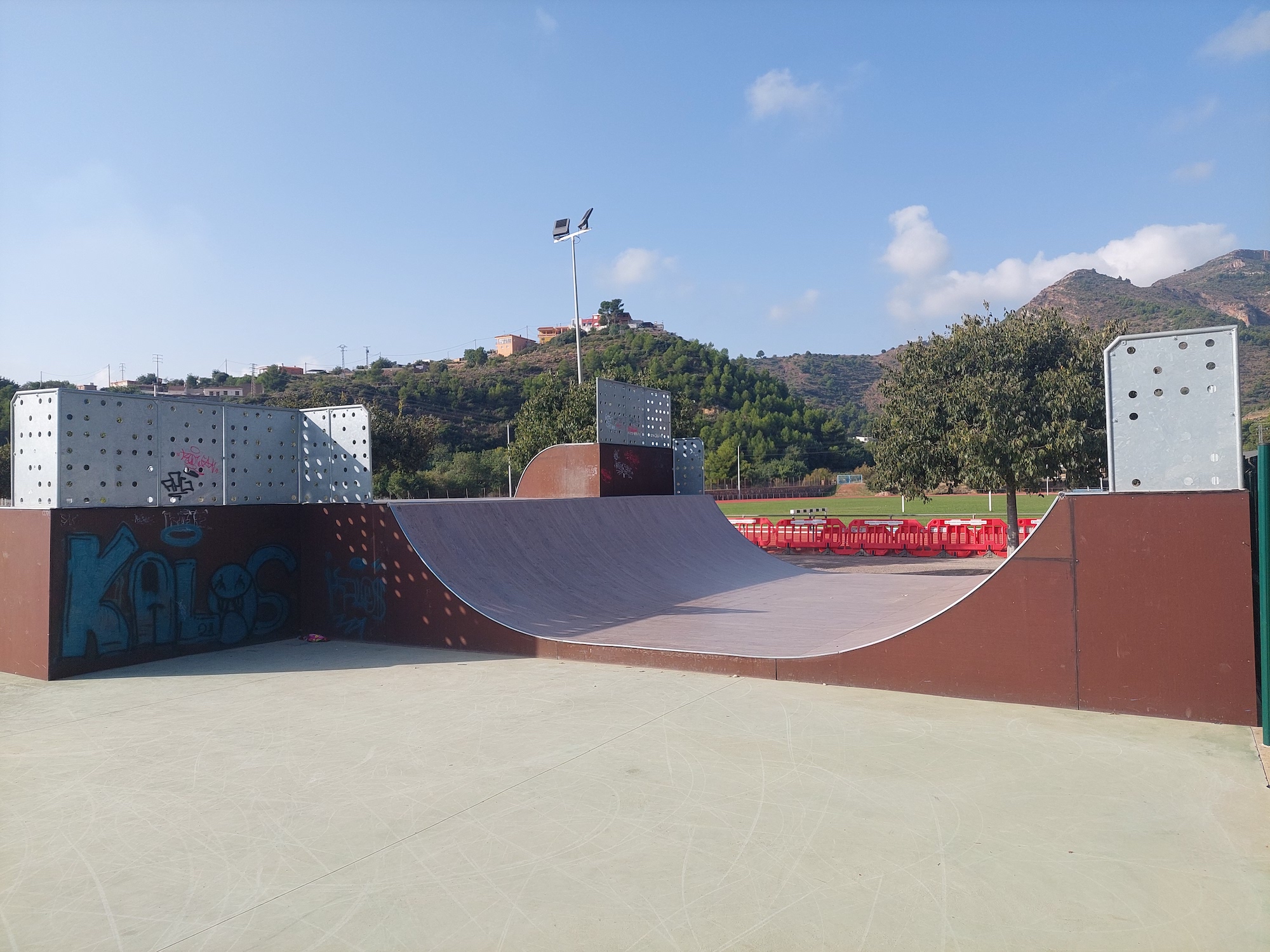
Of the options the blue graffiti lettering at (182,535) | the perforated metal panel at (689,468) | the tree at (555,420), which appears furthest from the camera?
the tree at (555,420)

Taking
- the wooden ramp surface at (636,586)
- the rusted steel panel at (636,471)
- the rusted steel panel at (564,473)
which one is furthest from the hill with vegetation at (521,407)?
the wooden ramp surface at (636,586)

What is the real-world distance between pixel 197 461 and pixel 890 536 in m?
17.3

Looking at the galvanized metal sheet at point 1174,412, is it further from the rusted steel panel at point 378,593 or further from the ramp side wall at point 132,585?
the ramp side wall at point 132,585

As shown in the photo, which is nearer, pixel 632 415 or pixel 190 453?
pixel 190 453

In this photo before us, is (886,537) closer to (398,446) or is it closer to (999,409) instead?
(999,409)

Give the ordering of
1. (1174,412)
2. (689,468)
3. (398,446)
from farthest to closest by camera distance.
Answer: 1. (398,446)
2. (689,468)
3. (1174,412)

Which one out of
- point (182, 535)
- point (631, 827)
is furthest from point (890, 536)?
point (631, 827)

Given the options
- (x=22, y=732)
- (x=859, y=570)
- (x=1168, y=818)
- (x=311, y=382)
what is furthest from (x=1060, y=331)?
(x=311, y=382)

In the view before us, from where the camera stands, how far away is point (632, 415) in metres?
17.1

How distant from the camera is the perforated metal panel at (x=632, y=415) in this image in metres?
15.9

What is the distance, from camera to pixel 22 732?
5.82m

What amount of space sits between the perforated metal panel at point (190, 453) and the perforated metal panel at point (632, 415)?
7.14m

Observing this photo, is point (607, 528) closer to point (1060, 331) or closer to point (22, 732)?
point (22, 732)

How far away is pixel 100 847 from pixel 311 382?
9443 cm
